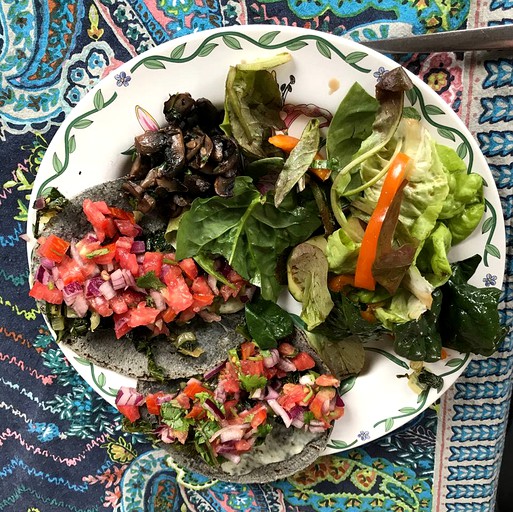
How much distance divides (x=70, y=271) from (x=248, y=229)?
1.76 ft

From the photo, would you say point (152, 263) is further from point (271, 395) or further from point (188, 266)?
point (271, 395)

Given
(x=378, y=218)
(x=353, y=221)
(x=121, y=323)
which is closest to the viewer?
(x=378, y=218)

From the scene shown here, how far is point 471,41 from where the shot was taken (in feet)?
4.86

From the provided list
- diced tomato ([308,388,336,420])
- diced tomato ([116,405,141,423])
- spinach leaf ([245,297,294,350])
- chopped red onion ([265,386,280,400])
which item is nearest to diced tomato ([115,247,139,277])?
spinach leaf ([245,297,294,350])

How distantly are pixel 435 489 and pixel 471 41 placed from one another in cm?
159

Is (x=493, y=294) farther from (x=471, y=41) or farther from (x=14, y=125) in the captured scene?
(x=14, y=125)

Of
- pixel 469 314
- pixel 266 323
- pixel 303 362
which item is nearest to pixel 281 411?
pixel 303 362

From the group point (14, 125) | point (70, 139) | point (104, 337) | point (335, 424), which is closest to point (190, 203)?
point (70, 139)

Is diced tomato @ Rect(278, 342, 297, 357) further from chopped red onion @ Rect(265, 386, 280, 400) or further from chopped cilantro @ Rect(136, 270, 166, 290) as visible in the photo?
chopped cilantro @ Rect(136, 270, 166, 290)

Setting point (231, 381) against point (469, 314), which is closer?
point (469, 314)

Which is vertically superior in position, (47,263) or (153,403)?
(47,263)

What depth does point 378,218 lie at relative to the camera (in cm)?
141

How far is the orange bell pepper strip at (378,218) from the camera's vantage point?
139 cm

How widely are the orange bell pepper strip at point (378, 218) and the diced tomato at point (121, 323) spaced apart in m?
0.70
